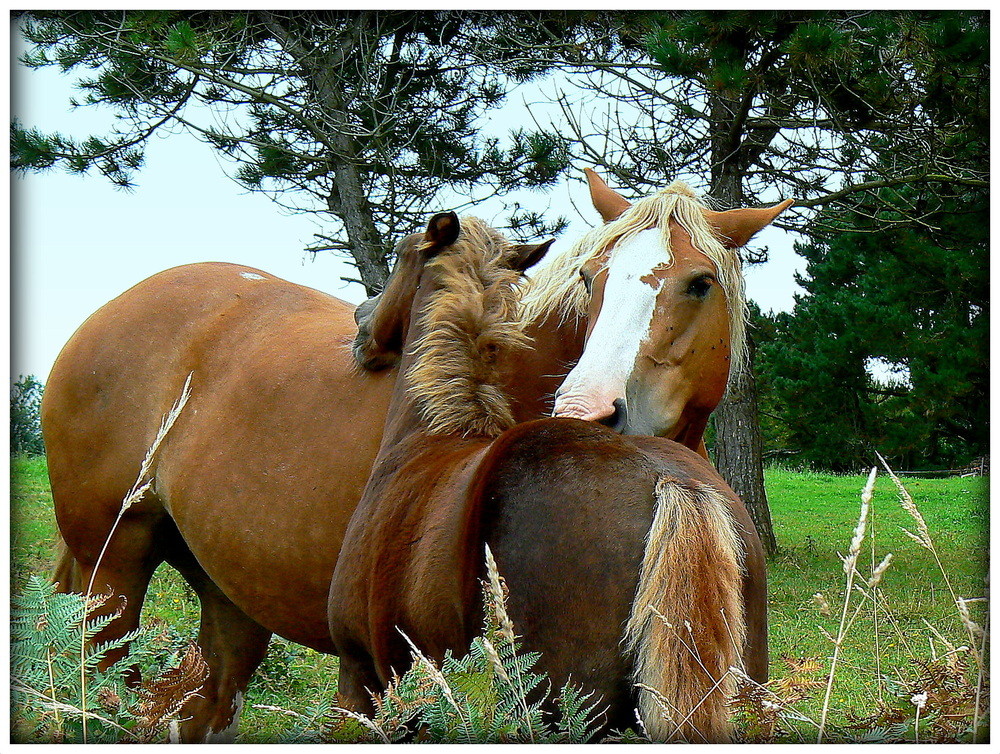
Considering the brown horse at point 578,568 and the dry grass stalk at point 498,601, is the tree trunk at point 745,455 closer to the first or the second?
the brown horse at point 578,568

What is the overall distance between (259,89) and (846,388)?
9017 millimetres

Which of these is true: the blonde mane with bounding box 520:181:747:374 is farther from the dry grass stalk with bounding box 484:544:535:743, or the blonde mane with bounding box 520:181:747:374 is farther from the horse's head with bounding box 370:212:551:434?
the dry grass stalk with bounding box 484:544:535:743

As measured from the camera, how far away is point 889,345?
10242 mm

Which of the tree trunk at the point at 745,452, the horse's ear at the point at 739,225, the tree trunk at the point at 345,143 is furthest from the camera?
the tree trunk at the point at 745,452

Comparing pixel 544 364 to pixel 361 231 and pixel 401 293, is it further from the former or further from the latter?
pixel 361 231

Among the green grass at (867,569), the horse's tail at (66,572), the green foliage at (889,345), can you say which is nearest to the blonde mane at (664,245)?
the green grass at (867,569)

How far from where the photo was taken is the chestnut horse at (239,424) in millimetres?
3004

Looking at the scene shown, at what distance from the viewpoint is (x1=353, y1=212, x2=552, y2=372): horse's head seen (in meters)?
2.77

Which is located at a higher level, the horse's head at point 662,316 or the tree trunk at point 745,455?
the horse's head at point 662,316

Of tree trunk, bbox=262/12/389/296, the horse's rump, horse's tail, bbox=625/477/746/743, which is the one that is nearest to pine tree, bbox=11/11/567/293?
tree trunk, bbox=262/12/389/296

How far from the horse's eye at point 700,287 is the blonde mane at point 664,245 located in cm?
7

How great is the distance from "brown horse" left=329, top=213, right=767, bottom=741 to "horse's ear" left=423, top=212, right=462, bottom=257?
79cm

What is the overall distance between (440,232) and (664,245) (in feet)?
2.24

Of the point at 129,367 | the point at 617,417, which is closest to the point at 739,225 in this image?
the point at 617,417
